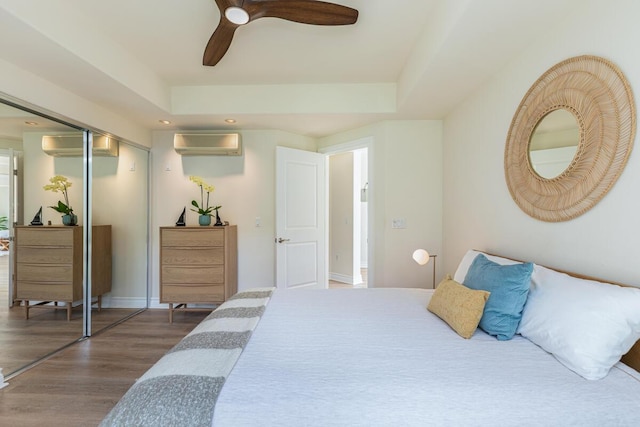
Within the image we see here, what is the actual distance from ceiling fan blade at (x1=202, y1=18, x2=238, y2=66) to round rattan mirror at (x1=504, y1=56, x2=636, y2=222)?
5.97 feet

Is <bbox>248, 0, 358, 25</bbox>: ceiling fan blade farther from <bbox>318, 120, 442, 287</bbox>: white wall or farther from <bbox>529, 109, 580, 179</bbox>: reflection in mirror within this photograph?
<bbox>318, 120, 442, 287</bbox>: white wall

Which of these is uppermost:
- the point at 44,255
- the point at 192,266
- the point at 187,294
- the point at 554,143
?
the point at 554,143

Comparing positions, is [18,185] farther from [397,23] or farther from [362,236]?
[362,236]

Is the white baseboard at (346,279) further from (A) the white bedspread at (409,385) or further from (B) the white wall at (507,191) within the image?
(A) the white bedspread at (409,385)

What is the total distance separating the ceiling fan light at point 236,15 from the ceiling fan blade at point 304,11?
0.03 metres

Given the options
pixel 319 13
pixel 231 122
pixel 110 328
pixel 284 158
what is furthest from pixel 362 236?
pixel 319 13

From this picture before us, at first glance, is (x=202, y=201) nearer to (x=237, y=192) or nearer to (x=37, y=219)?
(x=237, y=192)

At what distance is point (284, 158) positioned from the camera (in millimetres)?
3523

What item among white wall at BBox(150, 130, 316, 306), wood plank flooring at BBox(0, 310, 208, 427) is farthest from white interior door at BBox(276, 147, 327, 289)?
wood plank flooring at BBox(0, 310, 208, 427)

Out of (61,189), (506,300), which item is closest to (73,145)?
(61,189)

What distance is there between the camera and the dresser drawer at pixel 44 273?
230cm

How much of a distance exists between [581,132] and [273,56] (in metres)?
2.14

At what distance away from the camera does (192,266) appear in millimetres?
3111

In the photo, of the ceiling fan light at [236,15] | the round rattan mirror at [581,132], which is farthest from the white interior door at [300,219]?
the round rattan mirror at [581,132]
